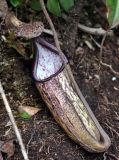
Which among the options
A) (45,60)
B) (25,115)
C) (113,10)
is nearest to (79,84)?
(45,60)

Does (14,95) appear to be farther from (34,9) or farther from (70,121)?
(34,9)

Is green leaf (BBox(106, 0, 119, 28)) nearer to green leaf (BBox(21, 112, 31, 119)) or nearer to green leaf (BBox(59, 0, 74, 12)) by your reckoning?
green leaf (BBox(59, 0, 74, 12))

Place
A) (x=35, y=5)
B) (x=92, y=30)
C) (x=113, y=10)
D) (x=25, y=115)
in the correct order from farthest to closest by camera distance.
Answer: (x=92, y=30)
(x=35, y=5)
(x=25, y=115)
(x=113, y=10)

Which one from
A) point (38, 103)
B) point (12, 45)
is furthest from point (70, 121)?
point (12, 45)

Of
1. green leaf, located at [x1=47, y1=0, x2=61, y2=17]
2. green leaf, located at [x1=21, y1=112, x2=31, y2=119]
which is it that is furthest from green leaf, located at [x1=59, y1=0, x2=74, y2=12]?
green leaf, located at [x1=21, y1=112, x2=31, y2=119]

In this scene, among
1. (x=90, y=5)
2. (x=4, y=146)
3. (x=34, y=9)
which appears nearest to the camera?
(x=4, y=146)

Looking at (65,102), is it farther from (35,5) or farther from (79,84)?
(35,5)
